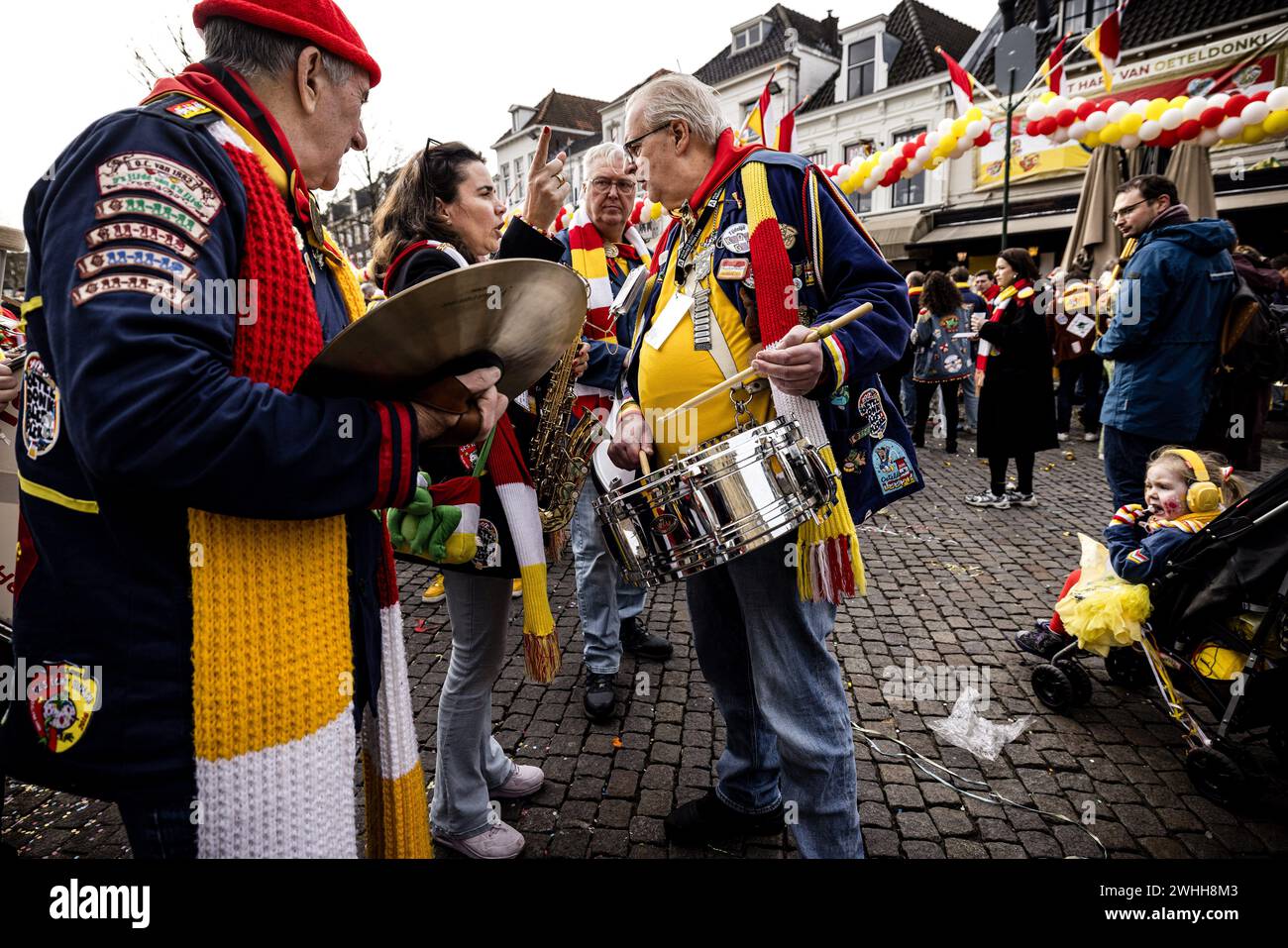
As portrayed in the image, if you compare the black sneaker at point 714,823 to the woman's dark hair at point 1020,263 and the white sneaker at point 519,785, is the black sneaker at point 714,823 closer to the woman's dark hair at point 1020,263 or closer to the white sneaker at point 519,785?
the white sneaker at point 519,785

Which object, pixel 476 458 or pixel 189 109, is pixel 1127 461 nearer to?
pixel 476 458

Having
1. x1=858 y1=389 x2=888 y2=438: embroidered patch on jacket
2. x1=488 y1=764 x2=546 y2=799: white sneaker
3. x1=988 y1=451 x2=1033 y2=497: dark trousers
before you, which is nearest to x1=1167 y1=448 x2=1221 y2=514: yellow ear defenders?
x1=858 y1=389 x2=888 y2=438: embroidered patch on jacket

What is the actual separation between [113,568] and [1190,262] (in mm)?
5456

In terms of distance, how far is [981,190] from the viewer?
20.1 m

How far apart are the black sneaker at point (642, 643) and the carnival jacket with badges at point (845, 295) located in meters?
2.22

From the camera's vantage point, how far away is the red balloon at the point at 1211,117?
7947 millimetres

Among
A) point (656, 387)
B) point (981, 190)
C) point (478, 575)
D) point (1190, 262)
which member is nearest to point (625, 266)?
point (656, 387)

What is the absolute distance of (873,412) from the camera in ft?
6.81

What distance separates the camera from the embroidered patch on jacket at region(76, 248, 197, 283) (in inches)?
39.8

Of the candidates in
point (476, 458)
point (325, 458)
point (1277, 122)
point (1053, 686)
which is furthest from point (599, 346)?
point (1277, 122)

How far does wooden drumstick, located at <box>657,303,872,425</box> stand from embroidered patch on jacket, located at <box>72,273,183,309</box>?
1.26m

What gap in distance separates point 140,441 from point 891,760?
118 inches

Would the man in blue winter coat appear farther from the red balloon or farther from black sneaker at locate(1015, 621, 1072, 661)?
the red balloon

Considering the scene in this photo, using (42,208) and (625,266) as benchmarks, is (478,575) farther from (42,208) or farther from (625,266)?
(625,266)
